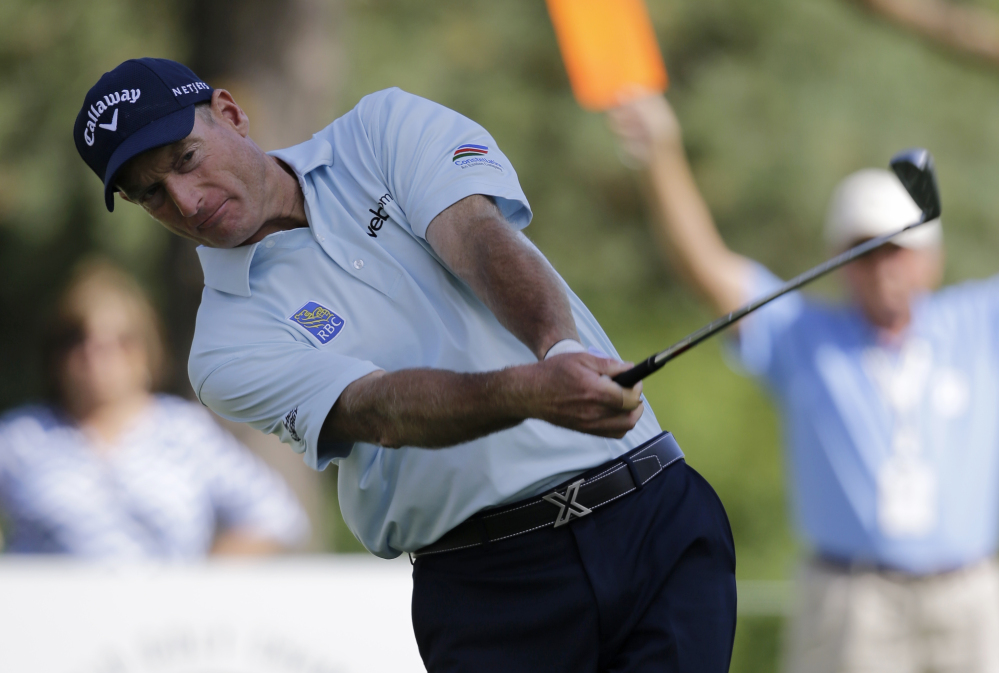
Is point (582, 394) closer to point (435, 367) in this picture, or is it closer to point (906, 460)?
point (435, 367)

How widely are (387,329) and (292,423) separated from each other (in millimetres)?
277

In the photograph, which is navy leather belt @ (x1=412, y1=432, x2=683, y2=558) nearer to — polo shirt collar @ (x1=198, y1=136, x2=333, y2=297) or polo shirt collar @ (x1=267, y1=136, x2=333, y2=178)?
polo shirt collar @ (x1=198, y1=136, x2=333, y2=297)

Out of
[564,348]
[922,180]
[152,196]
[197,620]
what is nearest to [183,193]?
[152,196]

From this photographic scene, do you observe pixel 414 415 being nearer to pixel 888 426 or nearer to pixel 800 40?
pixel 888 426

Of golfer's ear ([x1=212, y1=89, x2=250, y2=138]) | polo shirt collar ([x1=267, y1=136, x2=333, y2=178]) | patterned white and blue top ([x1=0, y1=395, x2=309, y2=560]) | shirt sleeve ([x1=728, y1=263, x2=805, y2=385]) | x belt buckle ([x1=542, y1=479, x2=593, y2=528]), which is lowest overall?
shirt sleeve ([x1=728, y1=263, x2=805, y2=385])

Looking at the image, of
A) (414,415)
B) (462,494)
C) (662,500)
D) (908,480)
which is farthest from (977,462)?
(414,415)

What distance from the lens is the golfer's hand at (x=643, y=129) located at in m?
5.28

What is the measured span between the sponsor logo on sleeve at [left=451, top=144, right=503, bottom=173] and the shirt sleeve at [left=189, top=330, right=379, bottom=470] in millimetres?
472

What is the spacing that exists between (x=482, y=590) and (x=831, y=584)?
2.64 meters

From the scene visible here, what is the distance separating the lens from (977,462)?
480 cm

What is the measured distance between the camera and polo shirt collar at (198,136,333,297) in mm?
2633

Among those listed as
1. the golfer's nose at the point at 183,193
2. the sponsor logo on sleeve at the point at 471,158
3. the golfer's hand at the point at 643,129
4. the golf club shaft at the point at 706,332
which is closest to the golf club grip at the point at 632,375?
the golf club shaft at the point at 706,332

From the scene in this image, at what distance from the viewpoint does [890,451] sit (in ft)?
Result: 15.6

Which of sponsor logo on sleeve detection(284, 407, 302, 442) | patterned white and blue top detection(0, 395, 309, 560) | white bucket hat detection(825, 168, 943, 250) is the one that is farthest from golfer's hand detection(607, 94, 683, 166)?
sponsor logo on sleeve detection(284, 407, 302, 442)
